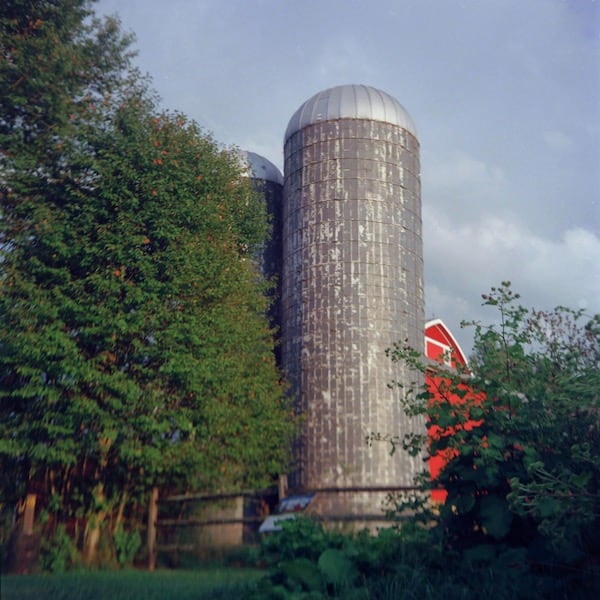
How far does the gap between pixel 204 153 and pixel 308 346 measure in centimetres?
627

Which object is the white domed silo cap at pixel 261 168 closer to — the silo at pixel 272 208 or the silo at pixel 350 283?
the silo at pixel 272 208

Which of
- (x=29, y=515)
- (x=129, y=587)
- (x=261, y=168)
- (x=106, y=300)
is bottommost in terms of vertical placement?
(x=129, y=587)

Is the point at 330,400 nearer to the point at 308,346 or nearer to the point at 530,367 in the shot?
the point at 308,346

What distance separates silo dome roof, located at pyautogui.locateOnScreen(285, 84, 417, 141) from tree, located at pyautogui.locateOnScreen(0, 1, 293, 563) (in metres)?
6.60

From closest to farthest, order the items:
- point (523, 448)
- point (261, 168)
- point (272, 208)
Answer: point (523, 448)
point (272, 208)
point (261, 168)

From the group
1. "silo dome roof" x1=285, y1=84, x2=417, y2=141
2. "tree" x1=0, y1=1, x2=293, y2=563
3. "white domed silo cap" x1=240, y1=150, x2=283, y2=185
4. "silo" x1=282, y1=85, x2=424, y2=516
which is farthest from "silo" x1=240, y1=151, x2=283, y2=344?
"tree" x1=0, y1=1, x2=293, y2=563

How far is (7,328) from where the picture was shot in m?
11.0

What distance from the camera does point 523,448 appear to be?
20.7 ft

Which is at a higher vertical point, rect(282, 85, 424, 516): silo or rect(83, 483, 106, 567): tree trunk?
rect(282, 85, 424, 516): silo

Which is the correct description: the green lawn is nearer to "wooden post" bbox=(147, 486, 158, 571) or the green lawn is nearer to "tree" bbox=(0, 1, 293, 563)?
"tree" bbox=(0, 1, 293, 563)

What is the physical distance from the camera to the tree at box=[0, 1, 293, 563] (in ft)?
35.6

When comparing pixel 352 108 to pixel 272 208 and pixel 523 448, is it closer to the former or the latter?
pixel 272 208

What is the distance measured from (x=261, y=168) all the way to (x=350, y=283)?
5.87 metres

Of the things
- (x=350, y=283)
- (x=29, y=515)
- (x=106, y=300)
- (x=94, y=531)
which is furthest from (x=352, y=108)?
(x=29, y=515)
